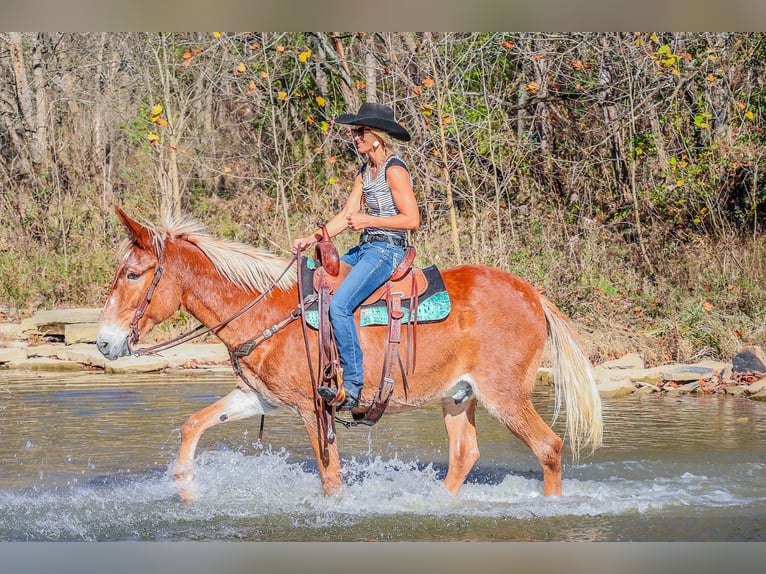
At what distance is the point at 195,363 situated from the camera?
13.7 metres

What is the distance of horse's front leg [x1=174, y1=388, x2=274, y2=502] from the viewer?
7059 millimetres

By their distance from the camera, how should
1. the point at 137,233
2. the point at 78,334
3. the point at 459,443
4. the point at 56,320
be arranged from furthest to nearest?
1. the point at 56,320
2. the point at 78,334
3. the point at 459,443
4. the point at 137,233

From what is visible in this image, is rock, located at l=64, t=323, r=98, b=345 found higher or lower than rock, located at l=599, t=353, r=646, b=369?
higher

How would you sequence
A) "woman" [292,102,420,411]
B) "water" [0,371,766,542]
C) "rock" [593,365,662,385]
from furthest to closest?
"rock" [593,365,662,385] < "woman" [292,102,420,411] < "water" [0,371,766,542]

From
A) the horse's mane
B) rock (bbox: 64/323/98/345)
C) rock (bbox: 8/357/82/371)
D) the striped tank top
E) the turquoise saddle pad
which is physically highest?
the striped tank top

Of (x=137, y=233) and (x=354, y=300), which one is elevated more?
(x=137, y=233)

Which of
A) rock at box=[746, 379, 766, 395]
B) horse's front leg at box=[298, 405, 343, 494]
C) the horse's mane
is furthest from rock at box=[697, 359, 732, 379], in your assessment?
the horse's mane

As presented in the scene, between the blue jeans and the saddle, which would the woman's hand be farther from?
the blue jeans

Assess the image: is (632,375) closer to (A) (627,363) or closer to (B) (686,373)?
(A) (627,363)

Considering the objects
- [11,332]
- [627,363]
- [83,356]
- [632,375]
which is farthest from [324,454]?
[11,332]

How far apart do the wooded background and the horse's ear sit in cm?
842

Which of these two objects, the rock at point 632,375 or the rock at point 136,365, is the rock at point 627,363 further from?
the rock at point 136,365

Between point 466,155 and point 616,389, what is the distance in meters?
6.58
